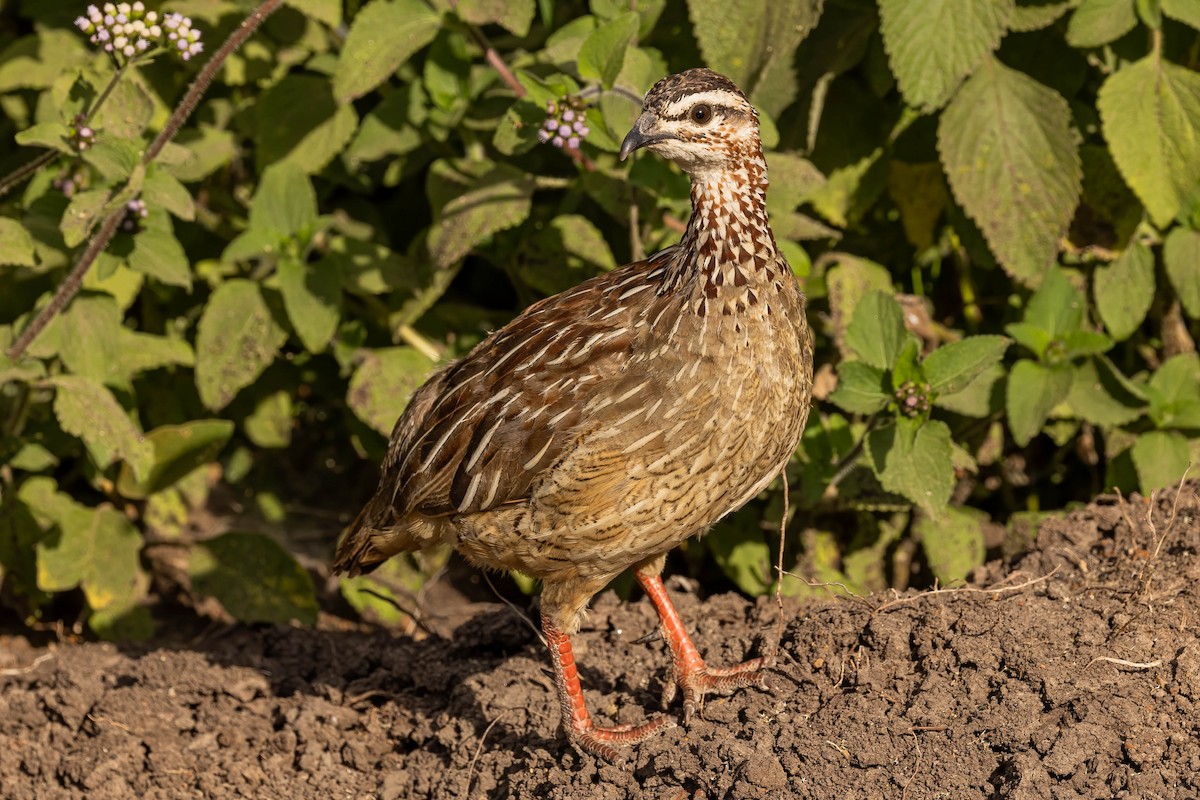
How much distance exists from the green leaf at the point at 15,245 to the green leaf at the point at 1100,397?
4549 mm

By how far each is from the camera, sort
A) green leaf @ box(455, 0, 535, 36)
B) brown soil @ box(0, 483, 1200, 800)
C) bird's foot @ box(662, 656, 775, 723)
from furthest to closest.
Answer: green leaf @ box(455, 0, 535, 36) < bird's foot @ box(662, 656, 775, 723) < brown soil @ box(0, 483, 1200, 800)

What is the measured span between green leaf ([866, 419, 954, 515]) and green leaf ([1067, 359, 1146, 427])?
102 centimetres

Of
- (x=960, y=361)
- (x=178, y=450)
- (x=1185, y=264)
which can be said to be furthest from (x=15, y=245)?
(x=1185, y=264)

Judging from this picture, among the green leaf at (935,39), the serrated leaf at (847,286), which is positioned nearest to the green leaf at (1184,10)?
the green leaf at (935,39)

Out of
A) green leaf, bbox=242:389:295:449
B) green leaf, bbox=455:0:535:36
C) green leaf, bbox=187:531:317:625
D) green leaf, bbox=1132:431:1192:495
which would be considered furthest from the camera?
green leaf, bbox=242:389:295:449

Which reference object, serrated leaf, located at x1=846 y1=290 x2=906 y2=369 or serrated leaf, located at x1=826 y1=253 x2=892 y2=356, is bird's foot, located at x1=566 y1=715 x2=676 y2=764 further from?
serrated leaf, located at x1=826 y1=253 x2=892 y2=356

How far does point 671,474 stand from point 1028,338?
7.90 ft

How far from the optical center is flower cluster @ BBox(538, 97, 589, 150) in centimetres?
573

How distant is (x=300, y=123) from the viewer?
721cm

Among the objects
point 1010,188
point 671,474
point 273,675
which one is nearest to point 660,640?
point 671,474

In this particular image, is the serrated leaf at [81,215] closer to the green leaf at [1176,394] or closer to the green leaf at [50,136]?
the green leaf at [50,136]

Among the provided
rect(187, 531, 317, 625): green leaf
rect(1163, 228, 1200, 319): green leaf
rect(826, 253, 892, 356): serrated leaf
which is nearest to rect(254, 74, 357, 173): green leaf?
rect(187, 531, 317, 625): green leaf

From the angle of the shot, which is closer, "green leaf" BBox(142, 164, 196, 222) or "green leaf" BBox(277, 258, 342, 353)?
"green leaf" BBox(142, 164, 196, 222)

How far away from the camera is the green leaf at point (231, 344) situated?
6844 millimetres
